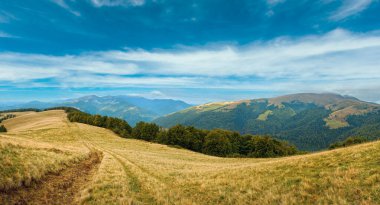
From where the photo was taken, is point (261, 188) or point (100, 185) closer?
point (261, 188)

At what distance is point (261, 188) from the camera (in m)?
15.4

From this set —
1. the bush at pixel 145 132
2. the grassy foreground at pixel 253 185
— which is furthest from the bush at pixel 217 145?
the grassy foreground at pixel 253 185

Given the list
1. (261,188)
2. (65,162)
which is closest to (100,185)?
(65,162)

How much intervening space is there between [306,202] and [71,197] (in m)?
13.6

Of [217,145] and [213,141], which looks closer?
[217,145]

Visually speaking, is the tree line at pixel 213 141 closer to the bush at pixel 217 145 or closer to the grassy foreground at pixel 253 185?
the bush at pixel 217 145

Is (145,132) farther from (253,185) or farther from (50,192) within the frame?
(253,185)

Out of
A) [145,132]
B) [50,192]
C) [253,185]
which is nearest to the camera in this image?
[50,192]

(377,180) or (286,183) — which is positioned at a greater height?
(377,180)

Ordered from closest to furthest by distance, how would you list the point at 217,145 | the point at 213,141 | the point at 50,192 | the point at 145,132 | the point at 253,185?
the point at 50,192
the point at 253,185
the point at 217,145
the point at 213,141
the point at 145,132

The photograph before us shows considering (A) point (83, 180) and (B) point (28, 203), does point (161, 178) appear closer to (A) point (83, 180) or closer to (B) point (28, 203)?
(A) point (83, 180)

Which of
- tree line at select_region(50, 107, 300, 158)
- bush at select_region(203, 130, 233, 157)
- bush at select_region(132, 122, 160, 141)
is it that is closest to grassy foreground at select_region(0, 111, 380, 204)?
tree line at select_region(50, 107, 300, 158)

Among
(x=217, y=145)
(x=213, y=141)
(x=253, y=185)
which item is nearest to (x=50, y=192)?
(x=253, y=185)

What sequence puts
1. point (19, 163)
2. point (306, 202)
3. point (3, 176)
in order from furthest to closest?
point (19, 163), point (3, 176), point (306, 202)
